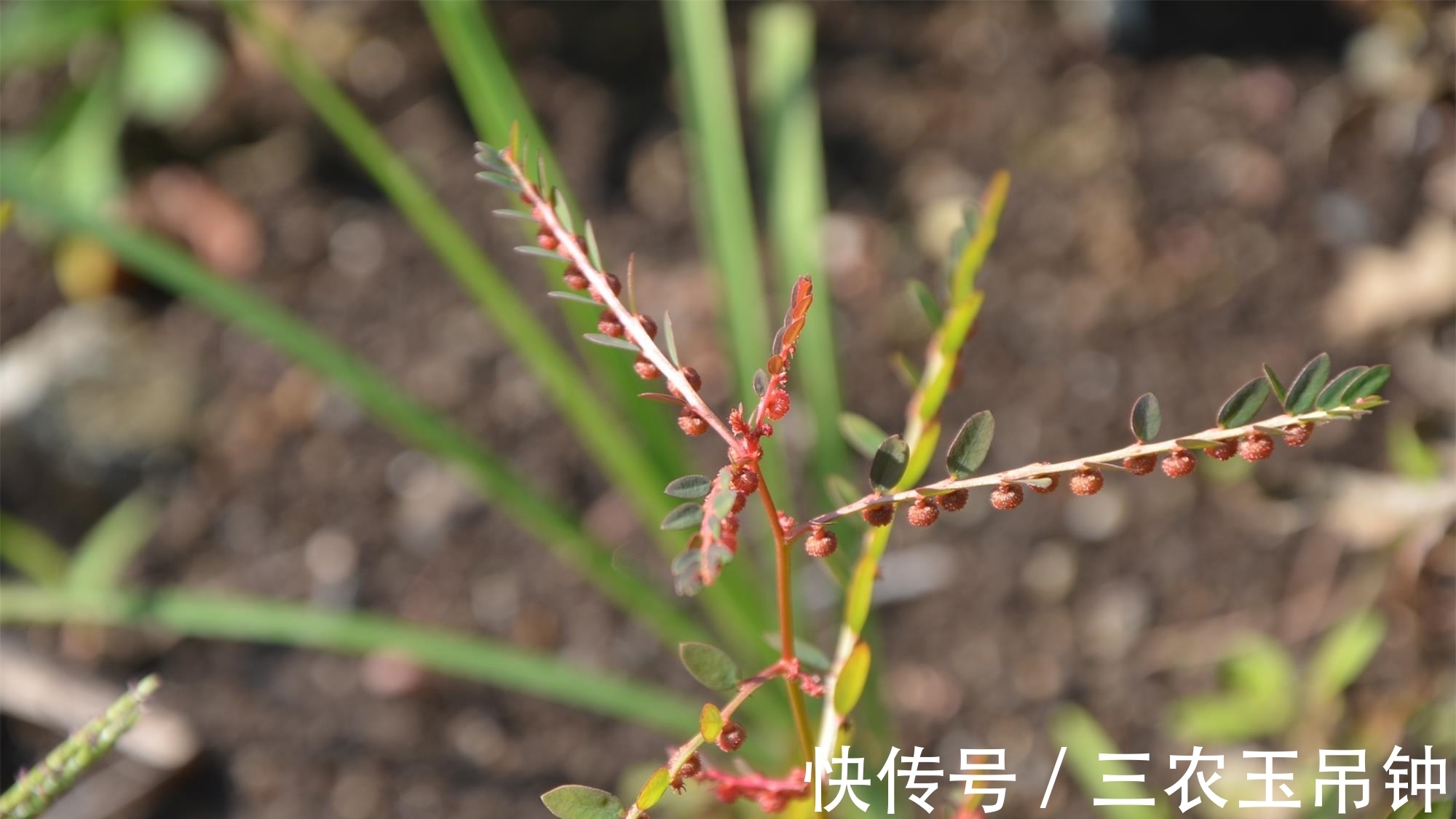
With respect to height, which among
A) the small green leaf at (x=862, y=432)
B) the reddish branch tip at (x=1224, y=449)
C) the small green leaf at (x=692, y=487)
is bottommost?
the small green leaf at (x=692, y=487)

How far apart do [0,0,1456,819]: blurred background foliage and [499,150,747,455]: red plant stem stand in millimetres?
565

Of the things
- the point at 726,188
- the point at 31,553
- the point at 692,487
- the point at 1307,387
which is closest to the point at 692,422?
the point at 692,487

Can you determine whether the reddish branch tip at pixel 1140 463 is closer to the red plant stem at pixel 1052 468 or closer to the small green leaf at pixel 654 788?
the red plant stem at pixel 1052 468

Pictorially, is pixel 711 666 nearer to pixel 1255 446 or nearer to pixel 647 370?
pixel 647 370

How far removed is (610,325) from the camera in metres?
0.50

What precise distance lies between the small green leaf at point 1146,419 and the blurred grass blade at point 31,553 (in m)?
1.34

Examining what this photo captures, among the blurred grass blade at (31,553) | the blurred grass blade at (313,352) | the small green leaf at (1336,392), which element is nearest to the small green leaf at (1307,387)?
the small green leaf at (1336,392)

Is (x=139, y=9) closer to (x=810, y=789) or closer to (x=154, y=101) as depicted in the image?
(x=154, y=101)

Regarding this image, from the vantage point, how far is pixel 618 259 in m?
1.82

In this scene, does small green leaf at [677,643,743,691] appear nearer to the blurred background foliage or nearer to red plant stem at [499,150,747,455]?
red plant stem at [499,150,747,455]

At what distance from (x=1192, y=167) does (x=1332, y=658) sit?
0.80 metres

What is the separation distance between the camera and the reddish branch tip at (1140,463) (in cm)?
47

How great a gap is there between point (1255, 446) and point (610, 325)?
0.25 m

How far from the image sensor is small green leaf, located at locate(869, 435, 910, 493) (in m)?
0.48
